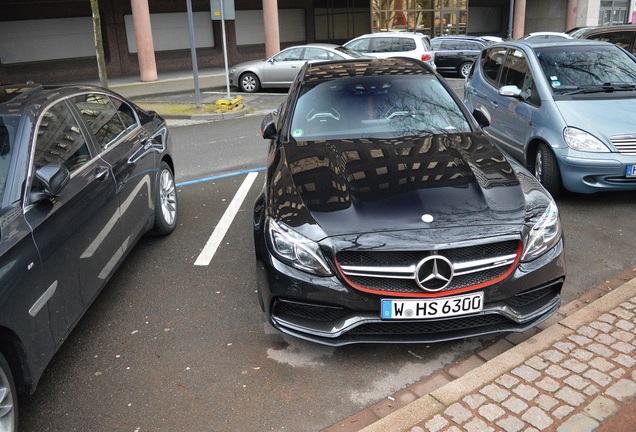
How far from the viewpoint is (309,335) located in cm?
338

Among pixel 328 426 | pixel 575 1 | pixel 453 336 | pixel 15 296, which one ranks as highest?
pixel 575 1

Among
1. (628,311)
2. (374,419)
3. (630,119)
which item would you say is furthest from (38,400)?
(630,119)

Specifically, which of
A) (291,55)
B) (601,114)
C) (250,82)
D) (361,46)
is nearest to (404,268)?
(601,114)

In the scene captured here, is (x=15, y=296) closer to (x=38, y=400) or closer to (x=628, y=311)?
(x=38, y=400)

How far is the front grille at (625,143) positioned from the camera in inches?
221

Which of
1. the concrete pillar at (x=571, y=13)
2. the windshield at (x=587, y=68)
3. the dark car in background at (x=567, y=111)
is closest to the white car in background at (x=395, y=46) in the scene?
the dark car in background at (x=567, y=111)

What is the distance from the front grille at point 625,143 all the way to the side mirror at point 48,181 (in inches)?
198

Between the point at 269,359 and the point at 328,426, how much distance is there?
2.40 ft

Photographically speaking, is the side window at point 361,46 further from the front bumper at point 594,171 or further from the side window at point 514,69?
the front bumper at point 594,171

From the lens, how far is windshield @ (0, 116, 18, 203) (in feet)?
11.0

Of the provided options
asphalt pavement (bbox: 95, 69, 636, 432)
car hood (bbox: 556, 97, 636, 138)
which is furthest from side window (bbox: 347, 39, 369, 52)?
asphalt pavement (bbox: 95, 69, 636, 432)

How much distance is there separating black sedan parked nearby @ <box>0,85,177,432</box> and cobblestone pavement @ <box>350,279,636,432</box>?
5.45ft

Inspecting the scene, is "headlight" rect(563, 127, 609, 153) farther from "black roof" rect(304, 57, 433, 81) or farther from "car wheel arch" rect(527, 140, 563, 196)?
"black roof" rect(304, 57, 433, 81)

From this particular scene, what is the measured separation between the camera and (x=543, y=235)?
351cm
